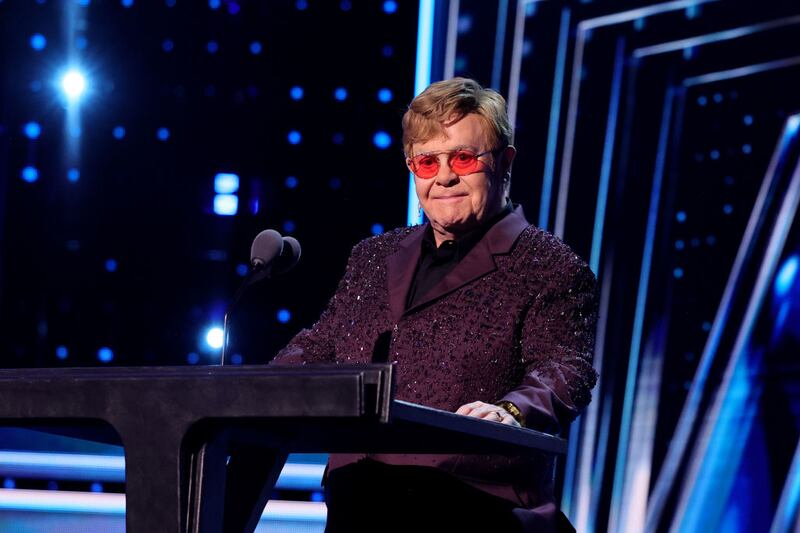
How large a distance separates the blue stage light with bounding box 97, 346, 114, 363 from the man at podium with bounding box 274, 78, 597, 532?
1.70 meters

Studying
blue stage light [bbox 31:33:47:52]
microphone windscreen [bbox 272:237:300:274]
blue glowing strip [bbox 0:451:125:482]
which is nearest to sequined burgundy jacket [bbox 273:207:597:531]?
microphone windscreen [bbox 272:237:300:274]

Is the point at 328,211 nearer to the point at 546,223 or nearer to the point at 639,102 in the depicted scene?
the point at 546,223

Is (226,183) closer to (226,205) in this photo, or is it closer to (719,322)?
(226,205)

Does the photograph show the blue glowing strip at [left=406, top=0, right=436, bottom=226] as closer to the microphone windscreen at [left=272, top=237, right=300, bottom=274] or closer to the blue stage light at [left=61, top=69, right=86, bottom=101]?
the blue stage light at [left=61, top=69, right=86, bottom=101]

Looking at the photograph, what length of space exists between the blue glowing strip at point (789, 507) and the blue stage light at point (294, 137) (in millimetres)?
1961

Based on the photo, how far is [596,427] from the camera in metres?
3.25

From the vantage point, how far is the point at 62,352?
375 centimetres

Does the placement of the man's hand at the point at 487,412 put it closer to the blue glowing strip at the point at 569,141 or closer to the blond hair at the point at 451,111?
the blond hair at the point at 451,111

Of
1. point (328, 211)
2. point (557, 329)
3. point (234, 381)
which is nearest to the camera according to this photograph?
point (234, 381)

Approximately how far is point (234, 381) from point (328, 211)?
2.46m

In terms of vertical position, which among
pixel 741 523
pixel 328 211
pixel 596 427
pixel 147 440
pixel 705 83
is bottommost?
pixel 741 523

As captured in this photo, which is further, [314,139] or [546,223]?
[314,139]

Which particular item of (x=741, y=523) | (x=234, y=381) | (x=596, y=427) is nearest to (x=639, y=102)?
(x=596, y=427)

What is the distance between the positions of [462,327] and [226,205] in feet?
6.06
